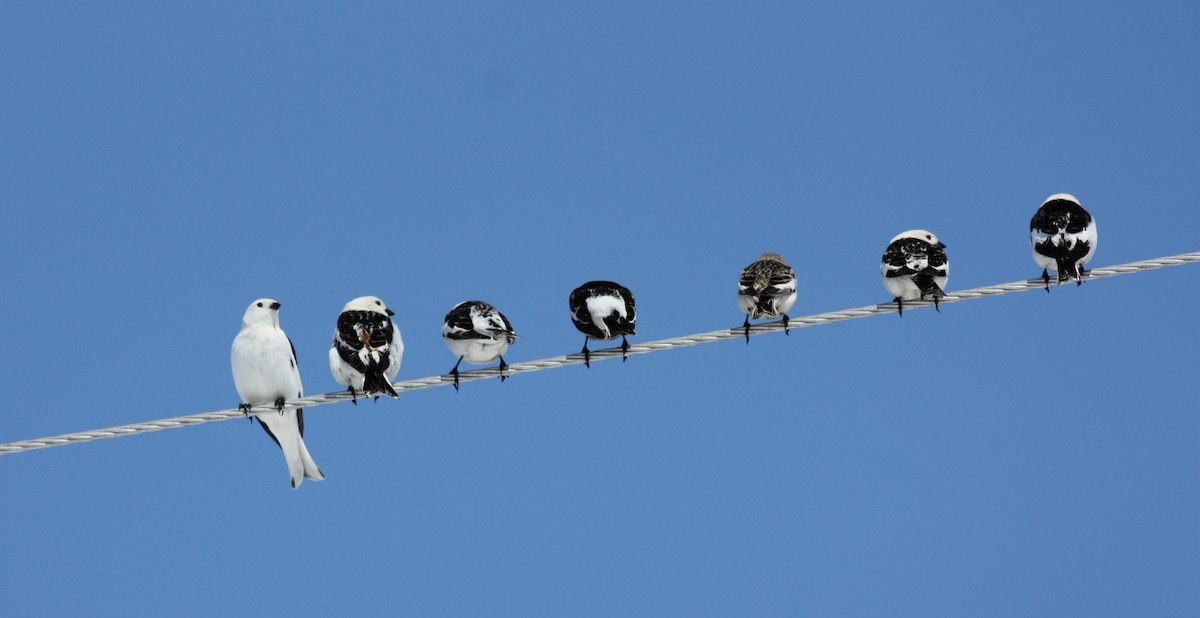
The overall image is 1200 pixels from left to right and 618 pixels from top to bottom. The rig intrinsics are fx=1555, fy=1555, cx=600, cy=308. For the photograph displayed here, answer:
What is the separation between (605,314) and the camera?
1300 cm

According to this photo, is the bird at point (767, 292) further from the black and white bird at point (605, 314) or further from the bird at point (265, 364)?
the bird at point (265, 364)

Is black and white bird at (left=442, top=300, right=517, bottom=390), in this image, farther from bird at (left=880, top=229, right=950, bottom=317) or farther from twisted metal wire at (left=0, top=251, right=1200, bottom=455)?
bird at (left=880, top=229, right=950, bottom=317)

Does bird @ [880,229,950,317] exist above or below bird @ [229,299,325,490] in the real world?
above

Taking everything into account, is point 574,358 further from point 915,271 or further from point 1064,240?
point 1064,240

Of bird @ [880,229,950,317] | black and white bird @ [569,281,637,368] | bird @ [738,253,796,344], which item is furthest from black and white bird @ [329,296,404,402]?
bird @ [880,229,950,317]

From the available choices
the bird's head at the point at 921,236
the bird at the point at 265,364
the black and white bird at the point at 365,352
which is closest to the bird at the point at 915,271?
the bird's head at the point at 921,236

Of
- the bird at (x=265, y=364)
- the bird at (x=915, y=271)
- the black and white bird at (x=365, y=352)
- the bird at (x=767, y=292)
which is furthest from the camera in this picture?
the bird at (x=265, y=364)

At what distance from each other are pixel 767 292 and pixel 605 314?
55.0 inches

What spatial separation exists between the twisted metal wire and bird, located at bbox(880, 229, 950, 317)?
42 centimetres

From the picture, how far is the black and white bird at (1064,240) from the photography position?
13672mm

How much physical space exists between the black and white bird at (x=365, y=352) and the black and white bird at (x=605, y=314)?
5.22ft

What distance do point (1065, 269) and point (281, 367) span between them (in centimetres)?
701

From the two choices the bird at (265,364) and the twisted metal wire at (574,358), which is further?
the bird at (265,364)

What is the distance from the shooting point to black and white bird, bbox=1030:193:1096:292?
1367 cm
